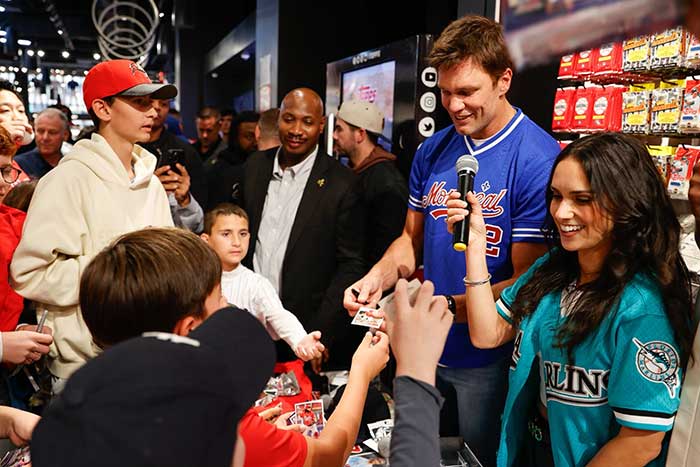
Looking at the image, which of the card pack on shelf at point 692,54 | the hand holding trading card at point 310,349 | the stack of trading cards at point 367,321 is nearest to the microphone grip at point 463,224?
the stack of trading cards at point 367,321

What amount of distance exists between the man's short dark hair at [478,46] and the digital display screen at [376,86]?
9.72 ft

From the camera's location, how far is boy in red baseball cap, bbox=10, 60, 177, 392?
202cm

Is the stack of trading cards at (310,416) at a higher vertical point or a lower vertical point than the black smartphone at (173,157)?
lower

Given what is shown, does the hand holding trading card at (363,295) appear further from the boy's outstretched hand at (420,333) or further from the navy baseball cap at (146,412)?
the navy baseball cap at (146,412)

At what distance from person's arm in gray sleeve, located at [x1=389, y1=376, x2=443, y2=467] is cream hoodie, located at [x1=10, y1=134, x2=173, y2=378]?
4.65 ft

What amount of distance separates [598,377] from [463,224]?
1.85 ft

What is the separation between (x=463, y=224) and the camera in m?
1.80

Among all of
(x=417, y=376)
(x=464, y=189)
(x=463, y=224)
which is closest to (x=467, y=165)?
(x=464, y=189)

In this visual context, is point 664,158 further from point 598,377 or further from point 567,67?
point 598,377

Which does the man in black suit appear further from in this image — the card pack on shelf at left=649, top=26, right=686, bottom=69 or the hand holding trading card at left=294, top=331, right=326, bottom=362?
the card pack on shelf at left=649, top=26, right=686, bottom=69

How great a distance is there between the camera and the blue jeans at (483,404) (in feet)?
6.97

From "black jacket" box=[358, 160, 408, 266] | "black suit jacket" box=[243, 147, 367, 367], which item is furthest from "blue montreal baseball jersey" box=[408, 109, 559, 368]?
"black jacket" box=[358, 160, 408, 266]

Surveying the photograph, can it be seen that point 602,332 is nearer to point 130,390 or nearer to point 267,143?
point 130,390

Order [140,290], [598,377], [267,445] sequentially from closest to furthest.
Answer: [140,290] → [267,445] → [598,377]
